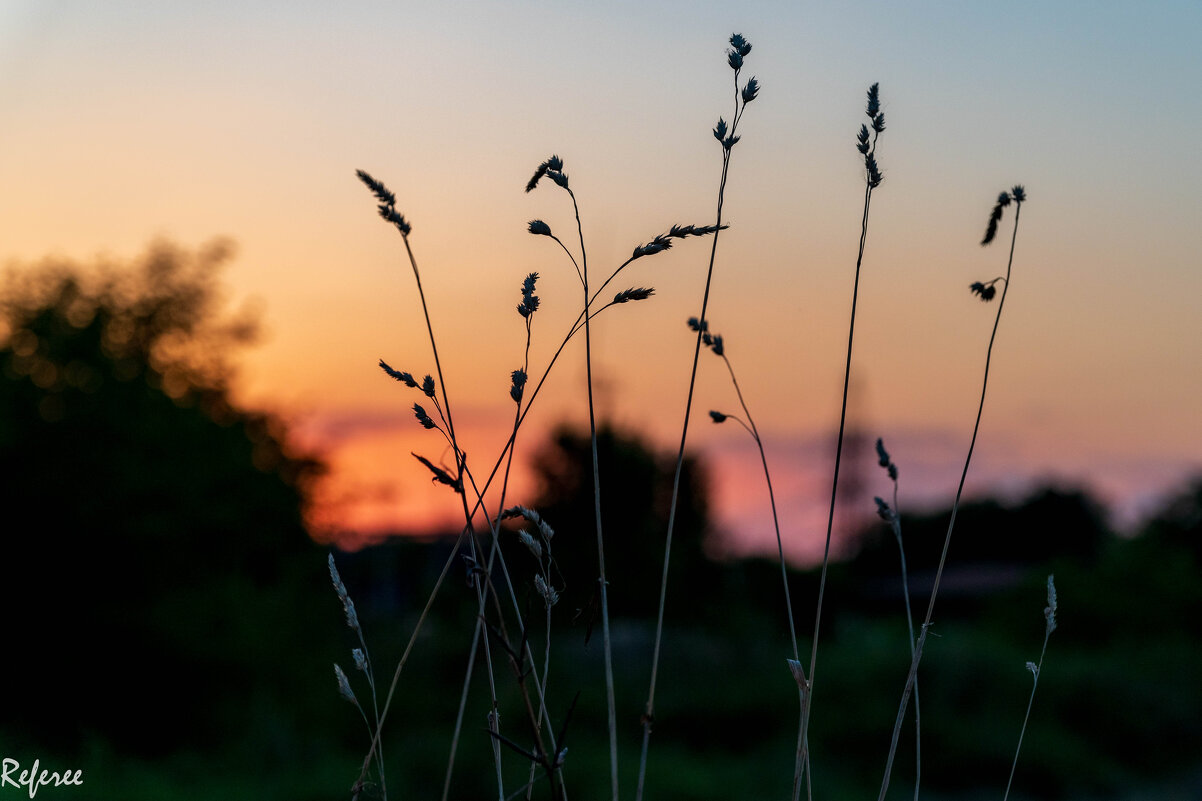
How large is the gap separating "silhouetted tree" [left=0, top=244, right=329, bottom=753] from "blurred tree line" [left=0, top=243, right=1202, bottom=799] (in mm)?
24

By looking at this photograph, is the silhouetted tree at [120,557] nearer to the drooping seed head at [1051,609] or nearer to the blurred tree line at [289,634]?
the blurred tree line at [289,634]

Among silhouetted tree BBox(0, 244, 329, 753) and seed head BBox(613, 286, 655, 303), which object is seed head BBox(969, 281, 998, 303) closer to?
seed head BBox(613, 286, 655, 303)

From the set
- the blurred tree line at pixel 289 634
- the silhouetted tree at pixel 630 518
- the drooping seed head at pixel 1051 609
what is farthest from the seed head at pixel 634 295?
the silhouetted tree at pixel 630 518

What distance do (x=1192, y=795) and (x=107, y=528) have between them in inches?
474

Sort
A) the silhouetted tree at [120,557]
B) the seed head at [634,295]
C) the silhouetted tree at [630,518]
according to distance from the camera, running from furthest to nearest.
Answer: the silhouetted tree at [630,518], the silhouetted tree at [120,557], the seed head at [634,295]

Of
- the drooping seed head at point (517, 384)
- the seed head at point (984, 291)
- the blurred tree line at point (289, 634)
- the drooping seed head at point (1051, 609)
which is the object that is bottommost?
the drooping seed head at point (1051, 609)

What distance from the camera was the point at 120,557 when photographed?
441 inches

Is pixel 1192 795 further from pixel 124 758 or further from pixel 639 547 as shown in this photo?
pixel 124 758

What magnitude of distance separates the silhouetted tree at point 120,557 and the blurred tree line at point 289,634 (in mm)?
24

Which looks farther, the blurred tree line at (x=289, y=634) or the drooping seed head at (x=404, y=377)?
the blurred tree line at (x=289, y=634)

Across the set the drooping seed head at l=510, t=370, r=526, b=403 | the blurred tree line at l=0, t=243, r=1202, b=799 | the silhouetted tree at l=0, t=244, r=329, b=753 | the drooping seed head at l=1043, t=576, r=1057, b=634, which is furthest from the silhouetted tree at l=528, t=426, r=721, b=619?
the drooping seed head at l=510, t=370, r=526, b=403

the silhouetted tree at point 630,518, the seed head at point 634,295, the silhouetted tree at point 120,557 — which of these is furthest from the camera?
the silhouetted tree at point 630,518

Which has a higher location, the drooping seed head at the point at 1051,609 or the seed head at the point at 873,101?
the seed head at the point at 873,101

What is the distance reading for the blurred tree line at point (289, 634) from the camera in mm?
11039
